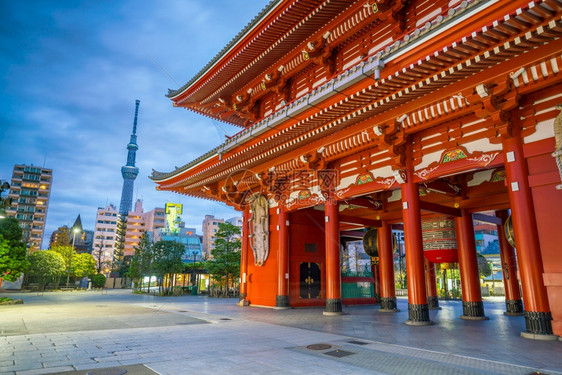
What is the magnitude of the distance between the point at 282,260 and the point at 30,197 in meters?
96.5

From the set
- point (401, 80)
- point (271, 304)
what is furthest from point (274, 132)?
point (271, 304)

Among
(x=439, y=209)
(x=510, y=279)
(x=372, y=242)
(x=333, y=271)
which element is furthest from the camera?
(x=372, y=242)

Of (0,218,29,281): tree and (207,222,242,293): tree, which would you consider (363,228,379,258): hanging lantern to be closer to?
(207,222,242,293): tree

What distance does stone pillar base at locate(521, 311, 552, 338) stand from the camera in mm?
7871

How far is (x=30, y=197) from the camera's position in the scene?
288ft

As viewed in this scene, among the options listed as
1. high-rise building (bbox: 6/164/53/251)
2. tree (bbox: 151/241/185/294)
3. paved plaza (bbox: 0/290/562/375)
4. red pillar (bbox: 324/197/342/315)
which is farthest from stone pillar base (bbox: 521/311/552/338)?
high-rise building (bbox: 6/164/53/251)

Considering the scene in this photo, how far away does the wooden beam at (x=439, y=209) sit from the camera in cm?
1220

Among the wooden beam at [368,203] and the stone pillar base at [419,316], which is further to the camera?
the wooden beam at [368,203]

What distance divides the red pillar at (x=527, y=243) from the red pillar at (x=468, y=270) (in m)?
4.71

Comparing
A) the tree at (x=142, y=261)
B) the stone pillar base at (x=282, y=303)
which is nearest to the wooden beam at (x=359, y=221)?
the stone pillar base at (x=282, y=303)

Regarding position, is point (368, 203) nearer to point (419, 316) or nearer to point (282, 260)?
point (282, 260)

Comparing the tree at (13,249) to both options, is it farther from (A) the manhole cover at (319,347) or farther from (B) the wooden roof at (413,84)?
(A) the manhole cover at (319,347)

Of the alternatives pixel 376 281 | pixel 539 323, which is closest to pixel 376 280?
pixel 376 281

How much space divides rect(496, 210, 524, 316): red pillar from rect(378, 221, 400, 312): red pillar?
4650 millimetres
